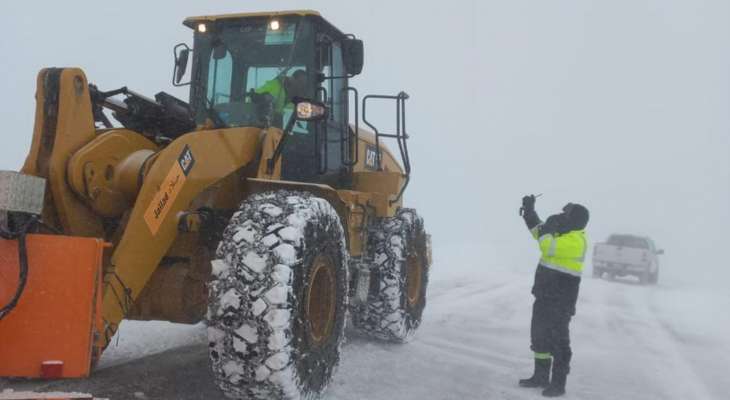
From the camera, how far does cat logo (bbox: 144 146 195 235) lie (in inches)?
146

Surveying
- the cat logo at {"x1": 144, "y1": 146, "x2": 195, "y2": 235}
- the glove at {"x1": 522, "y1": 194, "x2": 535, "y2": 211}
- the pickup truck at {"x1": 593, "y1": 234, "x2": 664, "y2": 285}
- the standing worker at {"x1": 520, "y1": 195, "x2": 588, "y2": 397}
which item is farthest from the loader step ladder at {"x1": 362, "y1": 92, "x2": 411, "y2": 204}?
the pickup truck at {"x1": 593, "y1": 234, "x2": 664, "y2": 285}

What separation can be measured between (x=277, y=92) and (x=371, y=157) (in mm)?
2076

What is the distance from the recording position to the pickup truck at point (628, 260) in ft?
67.1

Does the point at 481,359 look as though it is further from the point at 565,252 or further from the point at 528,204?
the point at 528,204

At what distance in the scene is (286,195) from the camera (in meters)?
3.96

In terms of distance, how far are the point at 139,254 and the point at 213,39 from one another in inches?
92.5

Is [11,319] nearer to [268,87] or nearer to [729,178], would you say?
[268,87]

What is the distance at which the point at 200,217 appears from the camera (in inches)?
163

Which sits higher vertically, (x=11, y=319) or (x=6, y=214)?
(x=6, y=214)

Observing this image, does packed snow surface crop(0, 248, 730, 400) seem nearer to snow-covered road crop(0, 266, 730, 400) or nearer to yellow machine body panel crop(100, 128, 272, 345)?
snow-covered road crop(0, 266, 730, 400)

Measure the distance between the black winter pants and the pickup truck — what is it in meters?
16.4

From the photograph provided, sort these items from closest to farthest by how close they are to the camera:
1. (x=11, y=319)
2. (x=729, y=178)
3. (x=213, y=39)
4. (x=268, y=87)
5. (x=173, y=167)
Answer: (x=11, y=319) → (x=173, y=167) → (x=268, y=87) → (x=213, y=39) → (x=729, y=178)

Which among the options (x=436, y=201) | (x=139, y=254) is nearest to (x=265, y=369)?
(x=139, y=254)

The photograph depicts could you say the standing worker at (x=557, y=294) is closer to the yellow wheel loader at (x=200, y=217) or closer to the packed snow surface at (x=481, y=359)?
the packed snow surface at (x=481, y=359)
